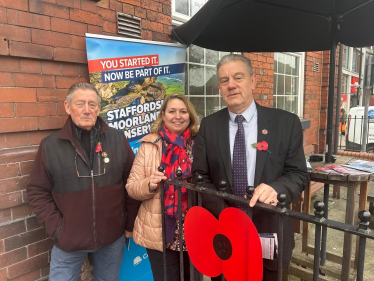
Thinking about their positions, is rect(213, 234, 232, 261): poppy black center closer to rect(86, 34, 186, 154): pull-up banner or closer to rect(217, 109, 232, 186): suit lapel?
rect(217, 109, 232, 186): suit lapel

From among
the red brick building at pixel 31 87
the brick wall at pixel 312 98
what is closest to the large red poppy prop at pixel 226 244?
the red brick building at pixel 31 87

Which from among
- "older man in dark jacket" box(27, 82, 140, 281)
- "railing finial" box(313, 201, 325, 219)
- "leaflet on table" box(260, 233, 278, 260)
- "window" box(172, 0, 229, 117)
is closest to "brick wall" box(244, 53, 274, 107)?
"window" box(172, 0, 229, 117)

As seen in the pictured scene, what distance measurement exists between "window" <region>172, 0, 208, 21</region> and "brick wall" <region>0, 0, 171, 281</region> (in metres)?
1.41

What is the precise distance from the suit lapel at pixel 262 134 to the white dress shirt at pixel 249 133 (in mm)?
35

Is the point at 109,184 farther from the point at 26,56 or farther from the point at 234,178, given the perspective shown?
the point at 26,56

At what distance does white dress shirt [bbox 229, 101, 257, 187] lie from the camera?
62.8 inches

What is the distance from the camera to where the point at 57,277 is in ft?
6.33

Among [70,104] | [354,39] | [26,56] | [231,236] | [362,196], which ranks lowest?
[362,196]

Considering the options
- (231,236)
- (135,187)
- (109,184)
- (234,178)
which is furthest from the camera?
(109,184)

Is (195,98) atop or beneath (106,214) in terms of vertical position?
atop

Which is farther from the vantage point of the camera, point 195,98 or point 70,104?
point 195,98

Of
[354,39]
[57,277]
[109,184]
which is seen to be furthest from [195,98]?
[57,277]

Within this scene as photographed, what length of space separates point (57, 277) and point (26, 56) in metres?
1.69

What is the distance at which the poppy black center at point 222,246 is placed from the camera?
1.31 meters
